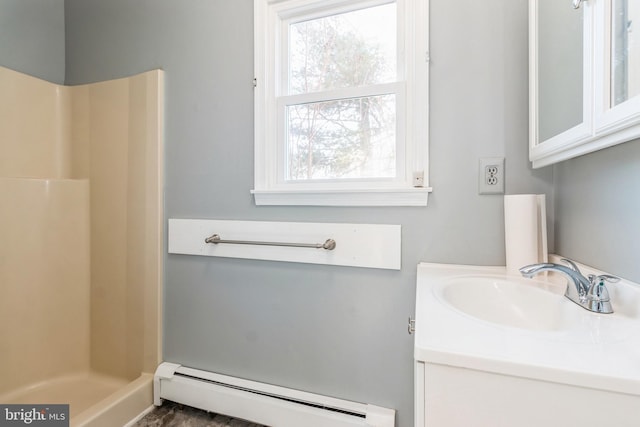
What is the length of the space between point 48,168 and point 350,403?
1.96m

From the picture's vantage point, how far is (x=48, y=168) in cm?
160

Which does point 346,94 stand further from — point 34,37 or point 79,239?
point 34,37

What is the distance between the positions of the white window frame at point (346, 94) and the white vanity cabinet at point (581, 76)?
332mm

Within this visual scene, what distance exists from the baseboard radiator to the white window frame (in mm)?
808

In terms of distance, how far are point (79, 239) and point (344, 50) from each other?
169 cm

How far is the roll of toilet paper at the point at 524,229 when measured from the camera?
895 millimetres

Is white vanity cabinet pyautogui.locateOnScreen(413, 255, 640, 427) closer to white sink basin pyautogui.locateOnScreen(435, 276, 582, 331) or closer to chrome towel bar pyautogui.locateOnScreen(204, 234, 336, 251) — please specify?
white sink basin pyautogui.locateOnScreen(435, 276, 582, 331)

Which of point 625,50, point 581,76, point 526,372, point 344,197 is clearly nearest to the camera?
point 526,372

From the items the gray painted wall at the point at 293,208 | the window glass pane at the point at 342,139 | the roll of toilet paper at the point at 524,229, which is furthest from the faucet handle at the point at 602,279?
the window glass pane at the point at 342,139

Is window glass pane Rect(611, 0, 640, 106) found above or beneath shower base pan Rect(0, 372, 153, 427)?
above

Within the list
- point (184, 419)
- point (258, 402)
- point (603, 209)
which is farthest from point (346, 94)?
point (184, 419)

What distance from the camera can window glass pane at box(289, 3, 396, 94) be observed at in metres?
1.17

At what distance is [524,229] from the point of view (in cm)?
90

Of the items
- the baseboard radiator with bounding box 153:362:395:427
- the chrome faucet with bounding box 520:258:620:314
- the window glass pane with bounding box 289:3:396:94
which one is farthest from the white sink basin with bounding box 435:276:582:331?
the window glass pane with bounding box 289:3:396:94
